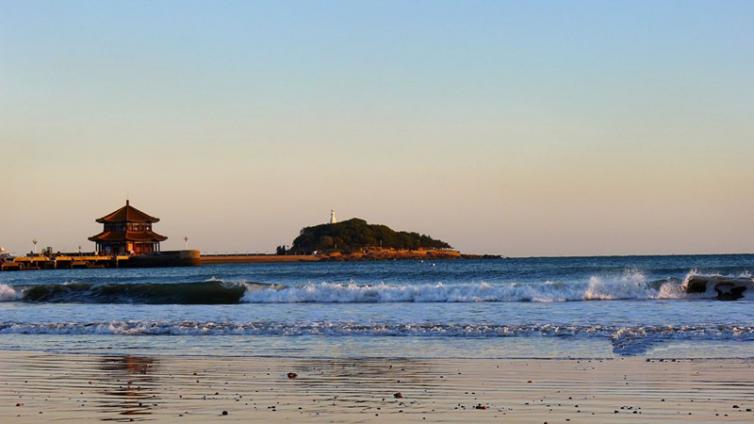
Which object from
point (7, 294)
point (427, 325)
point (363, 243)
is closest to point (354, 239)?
point (363, 243)

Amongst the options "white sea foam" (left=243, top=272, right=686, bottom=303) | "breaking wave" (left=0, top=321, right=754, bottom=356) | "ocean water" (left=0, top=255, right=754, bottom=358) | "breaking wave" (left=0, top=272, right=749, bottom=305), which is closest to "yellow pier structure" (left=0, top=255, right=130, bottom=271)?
"breaking wave" (left=0, top=272, right=749, bottom=305)

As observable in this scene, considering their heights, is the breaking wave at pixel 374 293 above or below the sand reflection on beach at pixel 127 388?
above

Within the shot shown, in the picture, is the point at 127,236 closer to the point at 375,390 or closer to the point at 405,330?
the point at 405,330

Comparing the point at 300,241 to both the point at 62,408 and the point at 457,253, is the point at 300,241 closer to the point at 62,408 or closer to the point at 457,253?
the point at 457,253

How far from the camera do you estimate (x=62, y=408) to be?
10461 mm

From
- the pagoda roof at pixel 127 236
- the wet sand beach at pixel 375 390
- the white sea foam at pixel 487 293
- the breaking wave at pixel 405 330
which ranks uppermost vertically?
the pagoda roof at pixel 127 236

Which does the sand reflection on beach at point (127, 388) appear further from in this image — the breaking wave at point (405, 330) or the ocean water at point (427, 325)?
the breaking wave at point (405, 330)

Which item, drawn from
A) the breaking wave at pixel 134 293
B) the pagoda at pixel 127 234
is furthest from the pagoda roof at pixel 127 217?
the breaking wave at pixel 134 293

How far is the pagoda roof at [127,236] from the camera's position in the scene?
9945cm

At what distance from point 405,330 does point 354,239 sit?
390 ft

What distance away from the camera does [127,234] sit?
99312 millimetres

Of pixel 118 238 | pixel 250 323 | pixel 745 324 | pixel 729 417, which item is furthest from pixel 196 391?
pixel 118 238

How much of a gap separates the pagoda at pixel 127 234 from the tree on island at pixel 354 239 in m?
34.2

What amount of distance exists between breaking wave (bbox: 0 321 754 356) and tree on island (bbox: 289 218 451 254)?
10992 cm
